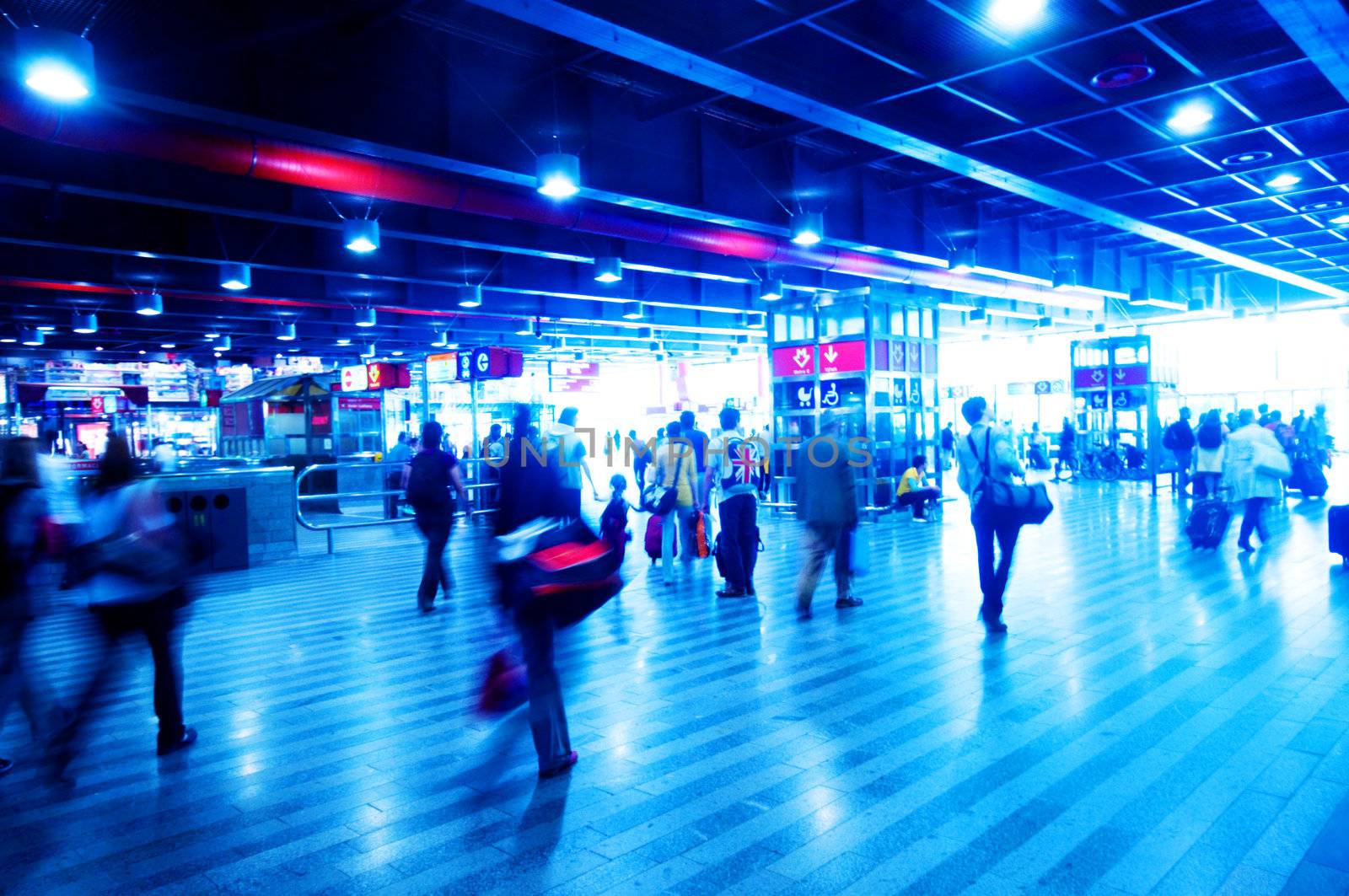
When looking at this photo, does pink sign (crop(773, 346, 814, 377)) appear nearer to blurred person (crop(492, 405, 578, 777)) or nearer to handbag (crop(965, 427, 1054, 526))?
handbag (crop(965, 427, 1054, 526))

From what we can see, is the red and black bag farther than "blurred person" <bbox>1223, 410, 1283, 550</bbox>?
No

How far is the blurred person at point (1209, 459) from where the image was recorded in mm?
11117

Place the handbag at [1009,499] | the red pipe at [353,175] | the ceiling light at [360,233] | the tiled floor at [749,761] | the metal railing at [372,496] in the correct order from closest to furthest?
the tiled floor at [749,761] → the handbag at [1009,499] → the red pipe at [353,175] → the ceiling light at [360,233] → the metal railing at [372,496]

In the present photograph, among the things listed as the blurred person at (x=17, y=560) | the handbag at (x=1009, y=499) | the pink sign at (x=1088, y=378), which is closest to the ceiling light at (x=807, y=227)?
the handbag at (x=1009, y=499)

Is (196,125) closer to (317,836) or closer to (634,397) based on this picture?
(317,836)

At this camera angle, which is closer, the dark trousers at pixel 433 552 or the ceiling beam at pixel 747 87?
the ceiling beam at pixel 747 87

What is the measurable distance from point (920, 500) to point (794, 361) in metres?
3.18

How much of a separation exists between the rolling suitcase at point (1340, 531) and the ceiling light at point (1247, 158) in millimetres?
4113

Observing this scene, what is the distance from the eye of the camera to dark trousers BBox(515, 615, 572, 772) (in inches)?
147

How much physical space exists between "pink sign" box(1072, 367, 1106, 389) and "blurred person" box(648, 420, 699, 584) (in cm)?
1405

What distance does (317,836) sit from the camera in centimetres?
329

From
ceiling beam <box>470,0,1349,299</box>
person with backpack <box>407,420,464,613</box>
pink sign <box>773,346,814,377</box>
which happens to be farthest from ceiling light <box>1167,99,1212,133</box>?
person with backpack <box>407,420,464,613</box>

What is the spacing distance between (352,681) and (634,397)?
37672mm

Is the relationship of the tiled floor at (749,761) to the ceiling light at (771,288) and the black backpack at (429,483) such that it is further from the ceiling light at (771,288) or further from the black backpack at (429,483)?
the ceiling light at (771,288)
